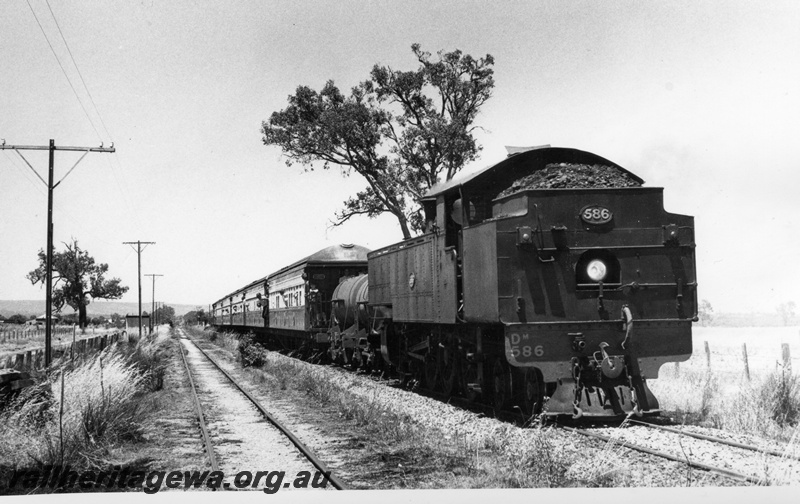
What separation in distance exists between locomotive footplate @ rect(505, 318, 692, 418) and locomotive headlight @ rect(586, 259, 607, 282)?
1.97 feet

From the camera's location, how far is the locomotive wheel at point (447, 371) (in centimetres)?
1269

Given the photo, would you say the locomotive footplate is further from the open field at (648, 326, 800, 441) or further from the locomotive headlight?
the open field at (648, 326, 800, 441)

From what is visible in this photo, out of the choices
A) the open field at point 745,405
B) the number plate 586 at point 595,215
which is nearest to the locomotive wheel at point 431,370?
the open field at point 745,405

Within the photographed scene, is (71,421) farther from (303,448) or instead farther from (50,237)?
(50,237)

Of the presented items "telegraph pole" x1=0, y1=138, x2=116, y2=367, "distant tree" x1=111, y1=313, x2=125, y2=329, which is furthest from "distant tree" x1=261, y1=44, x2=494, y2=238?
"distant tree" x1=111, y1=313, x2=125, y2=329

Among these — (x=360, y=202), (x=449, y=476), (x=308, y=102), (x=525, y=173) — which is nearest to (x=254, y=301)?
(x=360, y=202)

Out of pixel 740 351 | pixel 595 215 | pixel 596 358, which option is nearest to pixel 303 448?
pixel 596 358

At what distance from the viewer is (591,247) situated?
9484 millimetres

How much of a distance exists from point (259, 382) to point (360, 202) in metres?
8.73

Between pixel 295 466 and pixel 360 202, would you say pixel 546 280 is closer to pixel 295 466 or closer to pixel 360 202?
pixel 295 466

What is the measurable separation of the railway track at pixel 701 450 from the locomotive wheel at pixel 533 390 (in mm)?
750

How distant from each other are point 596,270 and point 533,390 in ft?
6.74

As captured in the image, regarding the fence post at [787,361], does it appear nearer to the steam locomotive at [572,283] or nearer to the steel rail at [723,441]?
the steam locomotive at [572,283]

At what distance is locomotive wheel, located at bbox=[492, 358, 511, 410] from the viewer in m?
10.8
